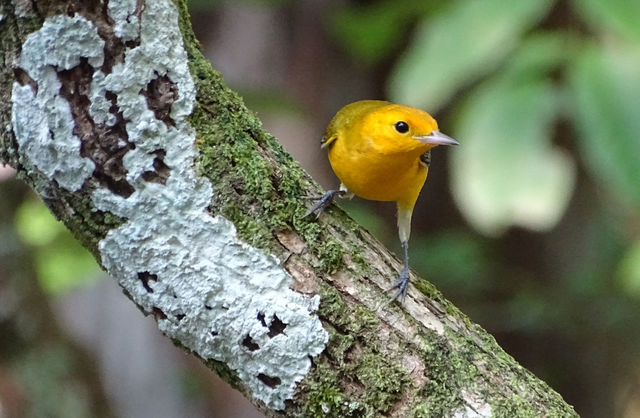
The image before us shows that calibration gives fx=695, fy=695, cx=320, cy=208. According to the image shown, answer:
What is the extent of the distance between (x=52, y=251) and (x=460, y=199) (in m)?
2.51

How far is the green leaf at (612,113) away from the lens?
7.45 ft

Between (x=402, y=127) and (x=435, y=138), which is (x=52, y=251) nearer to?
(x=402, y=127)

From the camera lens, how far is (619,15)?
7.38 ft

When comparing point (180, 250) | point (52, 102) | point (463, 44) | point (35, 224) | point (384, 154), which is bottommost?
point (35, 224)

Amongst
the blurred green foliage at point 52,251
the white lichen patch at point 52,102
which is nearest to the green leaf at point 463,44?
the white lichen patch at point 52,102

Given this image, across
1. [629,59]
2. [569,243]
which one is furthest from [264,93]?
[569,243]

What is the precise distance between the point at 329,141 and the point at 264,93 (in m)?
1.19

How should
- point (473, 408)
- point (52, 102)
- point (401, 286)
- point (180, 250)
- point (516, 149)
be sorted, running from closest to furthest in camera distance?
point (52, 102)
point (180, 250)
point (473, 408)
point (401, 286)
point (516, 149)

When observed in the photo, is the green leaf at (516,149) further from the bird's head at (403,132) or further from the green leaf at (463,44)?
the bird's head at (403,132)

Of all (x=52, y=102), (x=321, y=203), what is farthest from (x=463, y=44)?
(x=52, y=102)

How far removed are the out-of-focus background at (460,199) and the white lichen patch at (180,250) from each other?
1074mm

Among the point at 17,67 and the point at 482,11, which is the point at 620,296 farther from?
the point at 17,67

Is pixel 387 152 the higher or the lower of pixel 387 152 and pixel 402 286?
the lower

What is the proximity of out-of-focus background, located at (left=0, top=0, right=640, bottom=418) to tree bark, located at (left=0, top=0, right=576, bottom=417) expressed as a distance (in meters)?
0.86
